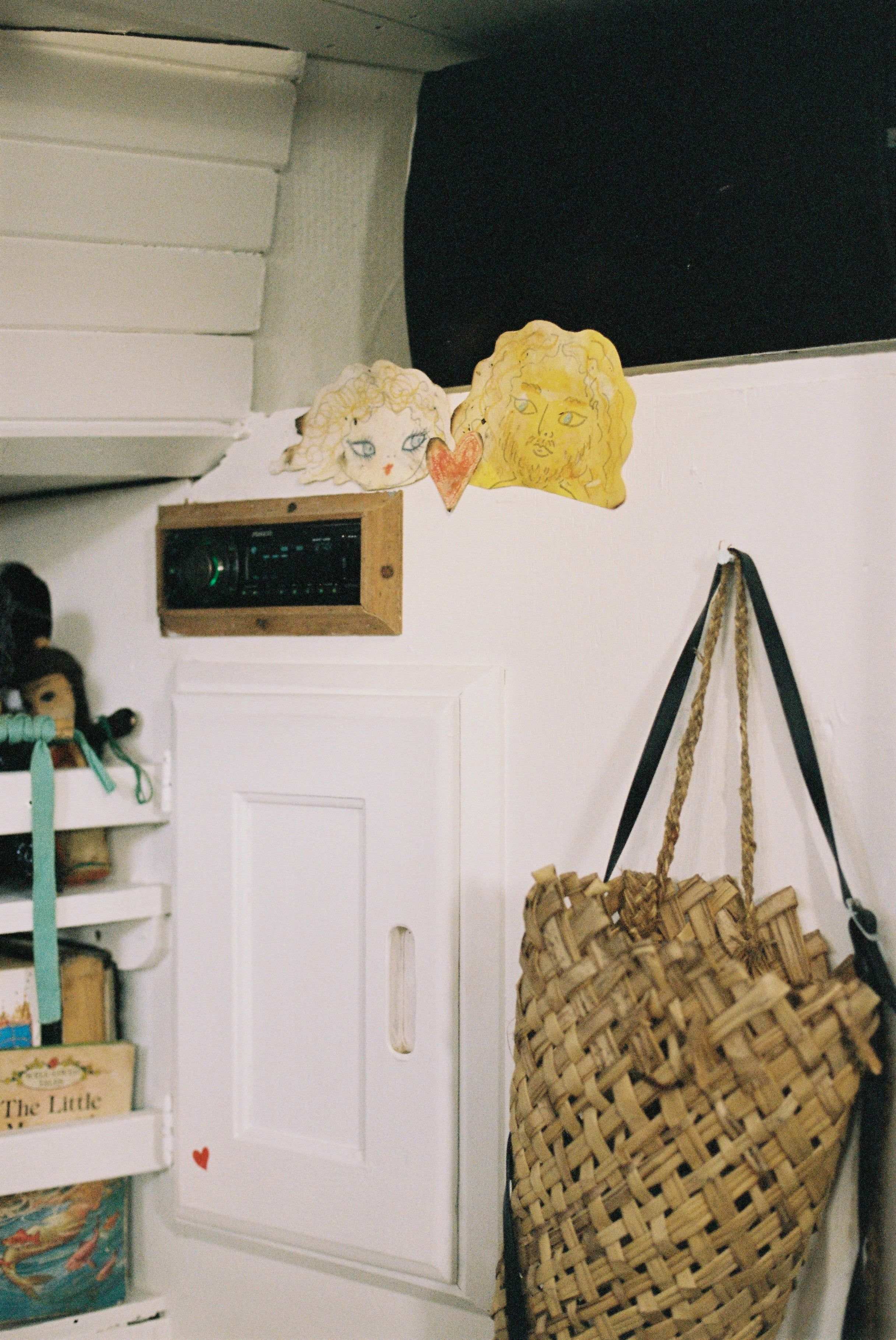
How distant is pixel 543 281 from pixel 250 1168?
1096mm

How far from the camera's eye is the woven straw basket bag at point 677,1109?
2.95 ft

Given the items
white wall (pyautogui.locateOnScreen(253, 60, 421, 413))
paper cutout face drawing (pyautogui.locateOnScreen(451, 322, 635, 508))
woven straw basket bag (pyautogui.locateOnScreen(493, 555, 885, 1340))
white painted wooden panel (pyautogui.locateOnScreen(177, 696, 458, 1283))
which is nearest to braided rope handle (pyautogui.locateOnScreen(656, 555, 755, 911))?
woven straw basket bag (pyautogui.locateOnScreen(493, 555, 885, 1340))

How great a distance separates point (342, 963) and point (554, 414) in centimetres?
68

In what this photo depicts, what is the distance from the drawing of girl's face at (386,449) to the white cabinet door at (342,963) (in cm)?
23

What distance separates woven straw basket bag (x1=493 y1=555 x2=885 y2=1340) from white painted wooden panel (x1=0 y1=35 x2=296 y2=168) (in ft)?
2.47

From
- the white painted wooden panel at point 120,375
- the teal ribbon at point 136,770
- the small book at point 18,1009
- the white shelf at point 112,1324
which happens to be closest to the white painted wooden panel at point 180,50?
the white painted wooden panel at point 120,375

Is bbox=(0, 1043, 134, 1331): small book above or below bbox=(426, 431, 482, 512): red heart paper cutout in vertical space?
below

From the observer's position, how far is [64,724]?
146 cm

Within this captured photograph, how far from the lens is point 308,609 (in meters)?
1.33

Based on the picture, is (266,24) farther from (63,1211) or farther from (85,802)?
(63,1211)

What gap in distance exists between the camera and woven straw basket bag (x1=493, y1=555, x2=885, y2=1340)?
2.95ft

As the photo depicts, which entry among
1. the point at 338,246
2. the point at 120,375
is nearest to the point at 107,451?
the point at 120,375

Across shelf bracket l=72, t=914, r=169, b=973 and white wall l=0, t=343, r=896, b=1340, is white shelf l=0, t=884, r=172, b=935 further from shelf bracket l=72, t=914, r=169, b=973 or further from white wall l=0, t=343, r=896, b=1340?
white wall l=0, t=343, r=896, b=1340

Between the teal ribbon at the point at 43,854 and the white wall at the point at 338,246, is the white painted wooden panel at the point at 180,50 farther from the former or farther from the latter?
the teal ribbon at the point at 43,854
